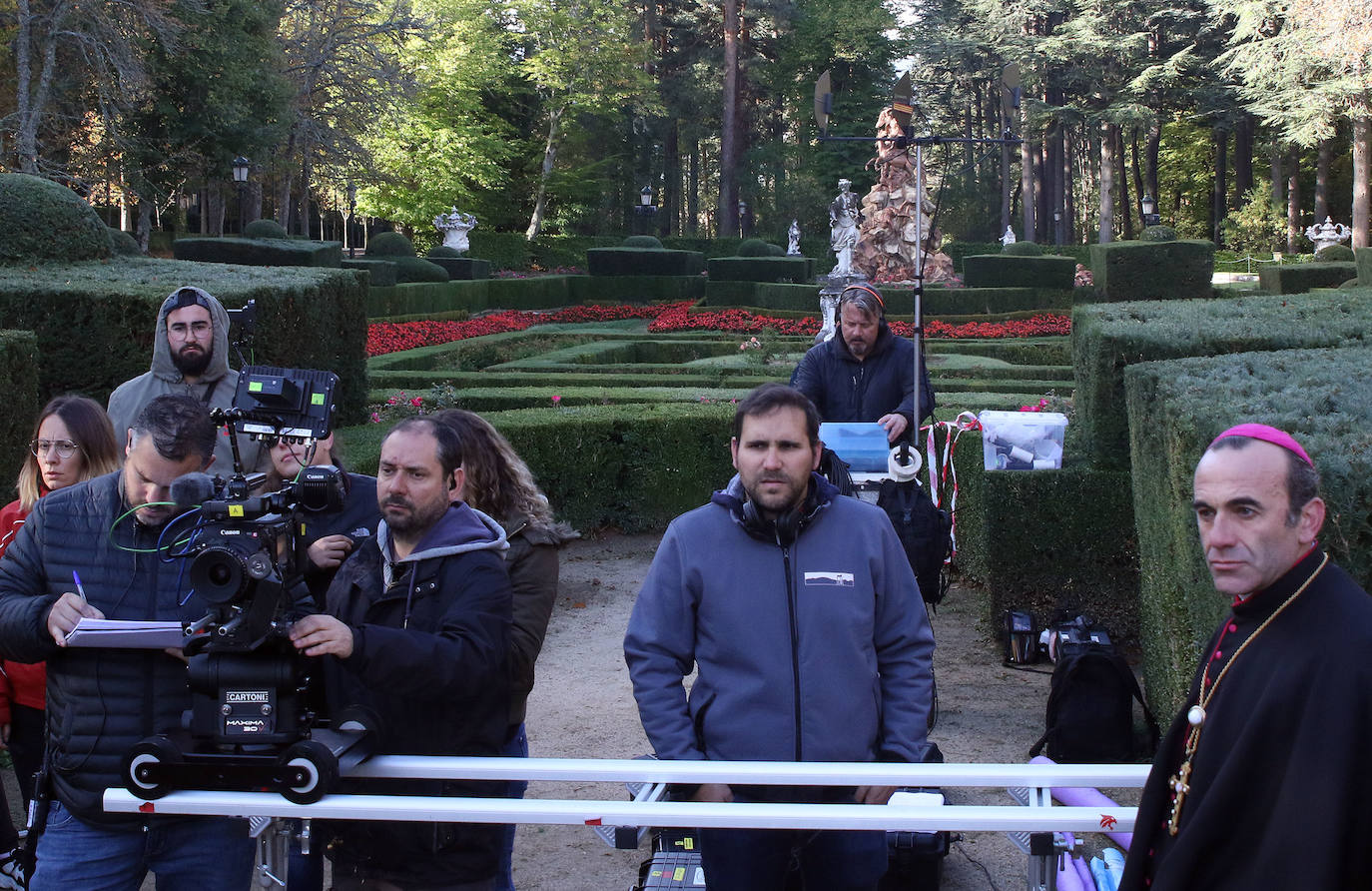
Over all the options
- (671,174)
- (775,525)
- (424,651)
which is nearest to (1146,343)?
(775,525)

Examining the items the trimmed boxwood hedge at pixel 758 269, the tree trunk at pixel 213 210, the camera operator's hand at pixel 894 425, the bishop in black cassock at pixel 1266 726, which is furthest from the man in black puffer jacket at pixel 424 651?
the tree trunk at pixel 213 210

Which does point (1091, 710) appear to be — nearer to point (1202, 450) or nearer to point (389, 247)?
point (1202, 450)

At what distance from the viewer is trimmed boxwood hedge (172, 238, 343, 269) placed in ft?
76.8

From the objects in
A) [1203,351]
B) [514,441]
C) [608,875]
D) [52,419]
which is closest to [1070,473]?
[1203,351]

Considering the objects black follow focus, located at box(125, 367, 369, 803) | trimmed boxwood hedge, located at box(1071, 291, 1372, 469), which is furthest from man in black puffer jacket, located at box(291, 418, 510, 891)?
trimmed boxwood hedge, located at box(1071, 291, 1372, 469)

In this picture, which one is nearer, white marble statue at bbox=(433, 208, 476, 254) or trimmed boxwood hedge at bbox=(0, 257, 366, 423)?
trimmed boxwood hedge at bbox=(0, 257, 366, 423)

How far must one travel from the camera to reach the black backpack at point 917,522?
5.25 meters

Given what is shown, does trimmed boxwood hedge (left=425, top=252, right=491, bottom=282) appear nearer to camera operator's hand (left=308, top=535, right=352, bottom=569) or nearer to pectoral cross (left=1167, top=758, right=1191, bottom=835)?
camera operator's hand (left=308, top=535, right=352, bottom=569)

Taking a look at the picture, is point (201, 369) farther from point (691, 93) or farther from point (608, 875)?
point (691, 93)

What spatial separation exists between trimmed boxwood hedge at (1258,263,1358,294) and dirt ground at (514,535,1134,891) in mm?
22588

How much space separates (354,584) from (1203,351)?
4871 mm

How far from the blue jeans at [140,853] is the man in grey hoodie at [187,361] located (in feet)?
5.97

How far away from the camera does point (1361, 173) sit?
109ft

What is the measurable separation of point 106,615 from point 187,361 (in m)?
1.81
